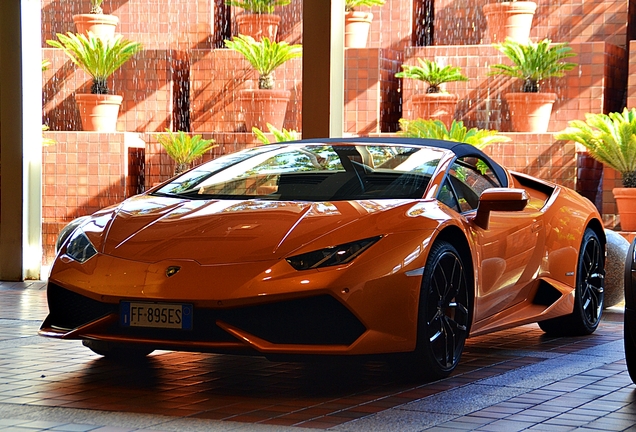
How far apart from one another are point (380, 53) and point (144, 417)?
14546 mm

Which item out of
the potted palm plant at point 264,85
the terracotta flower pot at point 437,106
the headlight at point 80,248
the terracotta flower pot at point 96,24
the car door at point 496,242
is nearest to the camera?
the headlight at point 80,248

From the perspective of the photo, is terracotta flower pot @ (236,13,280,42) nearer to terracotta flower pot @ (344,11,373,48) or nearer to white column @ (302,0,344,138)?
terracotta flower pot @ (344,11,373,48)

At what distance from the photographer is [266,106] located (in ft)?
63.0

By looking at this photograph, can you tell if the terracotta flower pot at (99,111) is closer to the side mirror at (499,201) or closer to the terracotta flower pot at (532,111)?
the terracotta flower pot at (532,111)

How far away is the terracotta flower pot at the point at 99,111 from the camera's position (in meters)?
19.4

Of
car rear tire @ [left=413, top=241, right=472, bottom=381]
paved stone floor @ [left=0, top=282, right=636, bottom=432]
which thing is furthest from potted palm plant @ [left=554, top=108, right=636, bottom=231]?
car rear tire @ [left=413, top=241, right=472, bottom=381]

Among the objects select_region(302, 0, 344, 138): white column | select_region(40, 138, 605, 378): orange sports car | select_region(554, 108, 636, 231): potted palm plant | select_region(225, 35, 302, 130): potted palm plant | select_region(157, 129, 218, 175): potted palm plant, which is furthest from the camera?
select_region(225, 35, 302, 130): potted palm plant

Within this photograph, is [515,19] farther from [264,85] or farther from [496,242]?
[496,242]

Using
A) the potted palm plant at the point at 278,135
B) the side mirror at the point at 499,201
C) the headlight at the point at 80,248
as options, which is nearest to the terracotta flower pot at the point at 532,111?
the potted palm plant at the point at 278,135

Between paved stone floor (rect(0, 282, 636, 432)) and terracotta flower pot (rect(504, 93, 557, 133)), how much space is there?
11072mm

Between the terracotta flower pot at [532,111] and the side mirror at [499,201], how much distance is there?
38.8 feet

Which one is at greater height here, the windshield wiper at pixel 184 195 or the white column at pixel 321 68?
the white column at pixel 321 68

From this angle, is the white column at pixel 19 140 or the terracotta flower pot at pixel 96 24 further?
the terracotta flower pot at pixel 96 24

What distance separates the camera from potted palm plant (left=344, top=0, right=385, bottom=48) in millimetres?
19188
